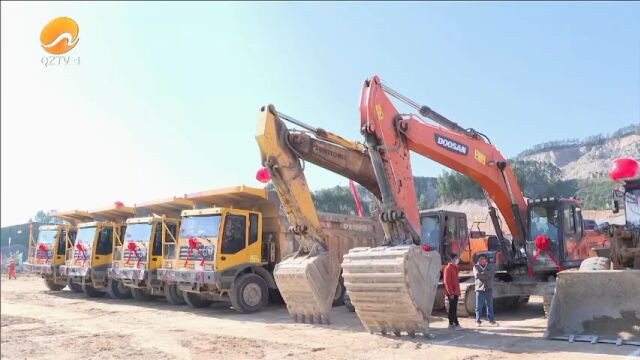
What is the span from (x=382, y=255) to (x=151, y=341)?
4203 millimetres

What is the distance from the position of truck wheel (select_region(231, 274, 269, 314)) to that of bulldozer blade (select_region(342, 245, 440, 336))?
521cm

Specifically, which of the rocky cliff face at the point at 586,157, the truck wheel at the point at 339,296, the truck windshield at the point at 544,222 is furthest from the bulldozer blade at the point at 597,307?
the rocky cliff face at the point at 586,157

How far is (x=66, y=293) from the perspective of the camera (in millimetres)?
20141

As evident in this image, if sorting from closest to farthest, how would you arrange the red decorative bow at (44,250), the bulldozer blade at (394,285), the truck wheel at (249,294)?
the bulldozer blade at (394,285) → the truck wheel at (249,294) → the red decorative bow at (44,250)

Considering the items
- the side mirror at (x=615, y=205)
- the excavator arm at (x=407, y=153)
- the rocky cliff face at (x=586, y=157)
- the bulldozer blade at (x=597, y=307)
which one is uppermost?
the rocky cliff face at (x=586, y=157)

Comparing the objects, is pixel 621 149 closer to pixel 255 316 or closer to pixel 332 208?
pixel 332 208

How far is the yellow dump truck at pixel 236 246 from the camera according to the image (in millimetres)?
12859

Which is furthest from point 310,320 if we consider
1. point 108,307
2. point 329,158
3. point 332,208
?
point 332,208

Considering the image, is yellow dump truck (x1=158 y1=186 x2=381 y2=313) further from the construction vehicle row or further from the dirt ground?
the dirt ground

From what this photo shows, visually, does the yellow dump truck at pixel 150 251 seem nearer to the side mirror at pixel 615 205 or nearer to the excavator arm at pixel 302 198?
the excavator arm at pixel 302 198

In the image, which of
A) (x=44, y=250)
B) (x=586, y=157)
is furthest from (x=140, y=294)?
(x=586, y=157)

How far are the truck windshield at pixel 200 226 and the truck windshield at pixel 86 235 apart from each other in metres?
5.62

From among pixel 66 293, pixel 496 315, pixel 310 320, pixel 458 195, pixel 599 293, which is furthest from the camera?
pixel 458 195

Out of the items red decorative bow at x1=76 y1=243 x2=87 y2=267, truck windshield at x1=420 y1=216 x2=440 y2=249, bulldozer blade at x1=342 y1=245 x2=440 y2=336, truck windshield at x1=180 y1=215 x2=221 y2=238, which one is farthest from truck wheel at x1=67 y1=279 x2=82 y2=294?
bulldozer blade at x1=342 y1=245 x2=440 y2=336
